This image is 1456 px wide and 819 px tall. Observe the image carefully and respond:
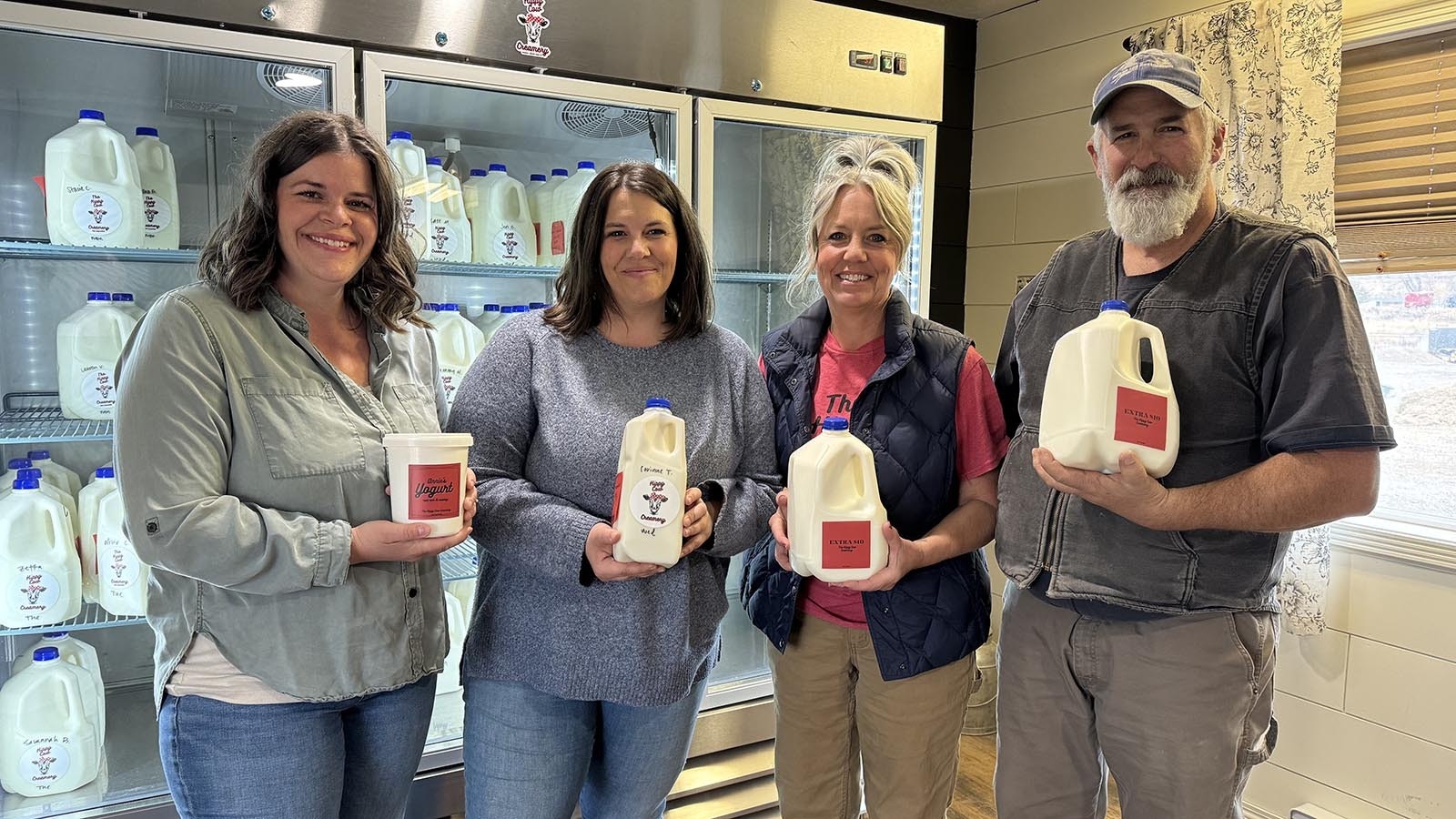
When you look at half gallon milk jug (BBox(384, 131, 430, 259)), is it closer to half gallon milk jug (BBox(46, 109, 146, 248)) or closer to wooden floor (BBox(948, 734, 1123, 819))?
half gallon milk jug (BBox(46, 109, 146, 248))

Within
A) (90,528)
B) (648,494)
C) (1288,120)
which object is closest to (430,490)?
(648,494)

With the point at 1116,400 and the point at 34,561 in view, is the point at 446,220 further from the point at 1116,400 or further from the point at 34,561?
the point at 1116,400

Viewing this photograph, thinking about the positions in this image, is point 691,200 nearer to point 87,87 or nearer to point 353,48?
point 353,48

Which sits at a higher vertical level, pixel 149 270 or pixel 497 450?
pixel 149 270

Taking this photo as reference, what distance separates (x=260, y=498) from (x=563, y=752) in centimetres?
65

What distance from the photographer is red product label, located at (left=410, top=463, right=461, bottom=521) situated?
1.35 metres

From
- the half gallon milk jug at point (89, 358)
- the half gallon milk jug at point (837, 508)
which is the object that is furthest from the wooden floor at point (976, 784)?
the half gallon milk jug at point (89, 358)

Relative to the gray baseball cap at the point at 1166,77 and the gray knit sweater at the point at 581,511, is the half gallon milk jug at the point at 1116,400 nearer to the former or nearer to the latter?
the gray baseball cap at the point at 1166,77

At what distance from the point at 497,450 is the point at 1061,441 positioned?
92 cm

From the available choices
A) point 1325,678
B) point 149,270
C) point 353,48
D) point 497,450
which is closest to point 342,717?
point 497,450

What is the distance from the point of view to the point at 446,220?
2168mm

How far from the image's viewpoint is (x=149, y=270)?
1986mm

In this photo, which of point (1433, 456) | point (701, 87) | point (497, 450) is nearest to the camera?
point (497, 450)

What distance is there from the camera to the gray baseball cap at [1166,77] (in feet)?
4.65
